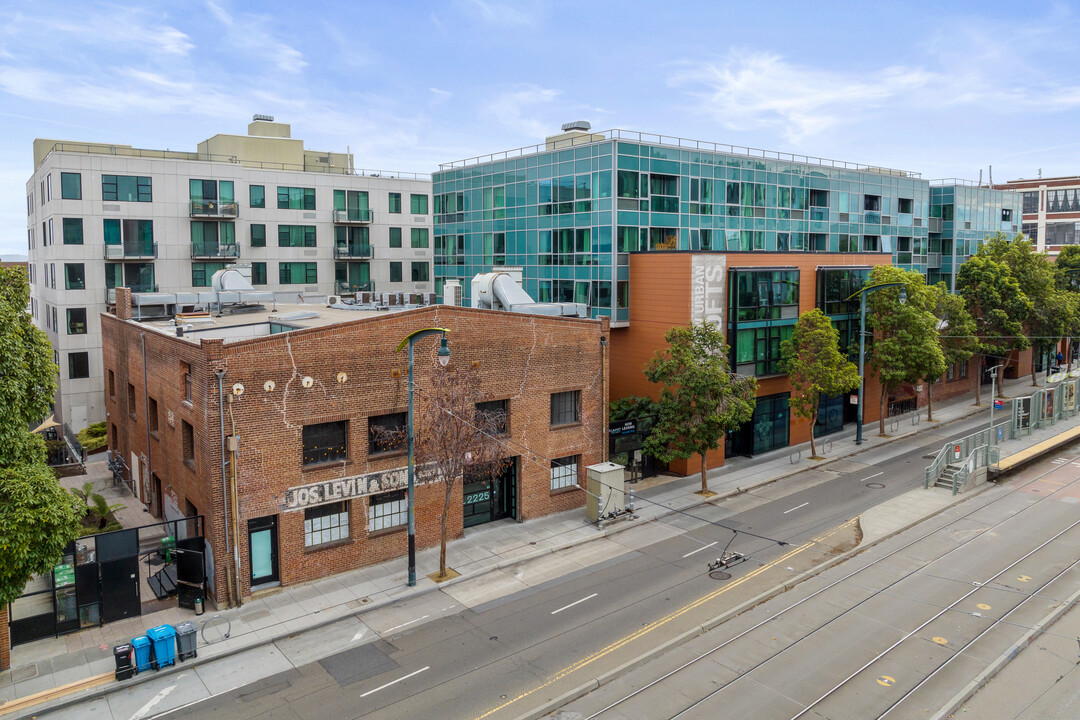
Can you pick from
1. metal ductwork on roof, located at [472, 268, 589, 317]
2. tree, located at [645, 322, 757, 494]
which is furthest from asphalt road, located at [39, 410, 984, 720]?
metal ductwork on roof, located at [472, 268, 589, 317]

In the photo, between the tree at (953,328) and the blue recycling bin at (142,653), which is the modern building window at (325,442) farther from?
the tree at (953,328)

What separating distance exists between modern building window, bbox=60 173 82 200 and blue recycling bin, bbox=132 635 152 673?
36.7 metres

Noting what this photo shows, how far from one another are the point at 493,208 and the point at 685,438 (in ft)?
76.6

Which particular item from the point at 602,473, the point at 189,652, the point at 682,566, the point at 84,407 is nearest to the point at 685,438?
the point at 602,473

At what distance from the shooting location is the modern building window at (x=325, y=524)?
2347 centimetres

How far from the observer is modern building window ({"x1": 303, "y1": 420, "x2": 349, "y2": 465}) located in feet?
76.8

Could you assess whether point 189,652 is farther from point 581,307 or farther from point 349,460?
point 581,307

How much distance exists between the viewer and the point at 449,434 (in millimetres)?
23047

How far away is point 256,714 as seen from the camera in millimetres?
16453

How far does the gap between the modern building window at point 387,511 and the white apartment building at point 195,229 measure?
2232 cm

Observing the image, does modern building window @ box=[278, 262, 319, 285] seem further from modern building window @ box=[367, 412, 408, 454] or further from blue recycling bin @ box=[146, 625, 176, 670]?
blue recycling bin @ box=[146, 625, 176, 670]

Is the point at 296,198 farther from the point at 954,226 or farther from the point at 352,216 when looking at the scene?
the point at 954,226

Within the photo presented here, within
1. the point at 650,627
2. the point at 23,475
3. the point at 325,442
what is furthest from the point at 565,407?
the point at 23,475

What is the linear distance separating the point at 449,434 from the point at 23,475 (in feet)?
35.2
